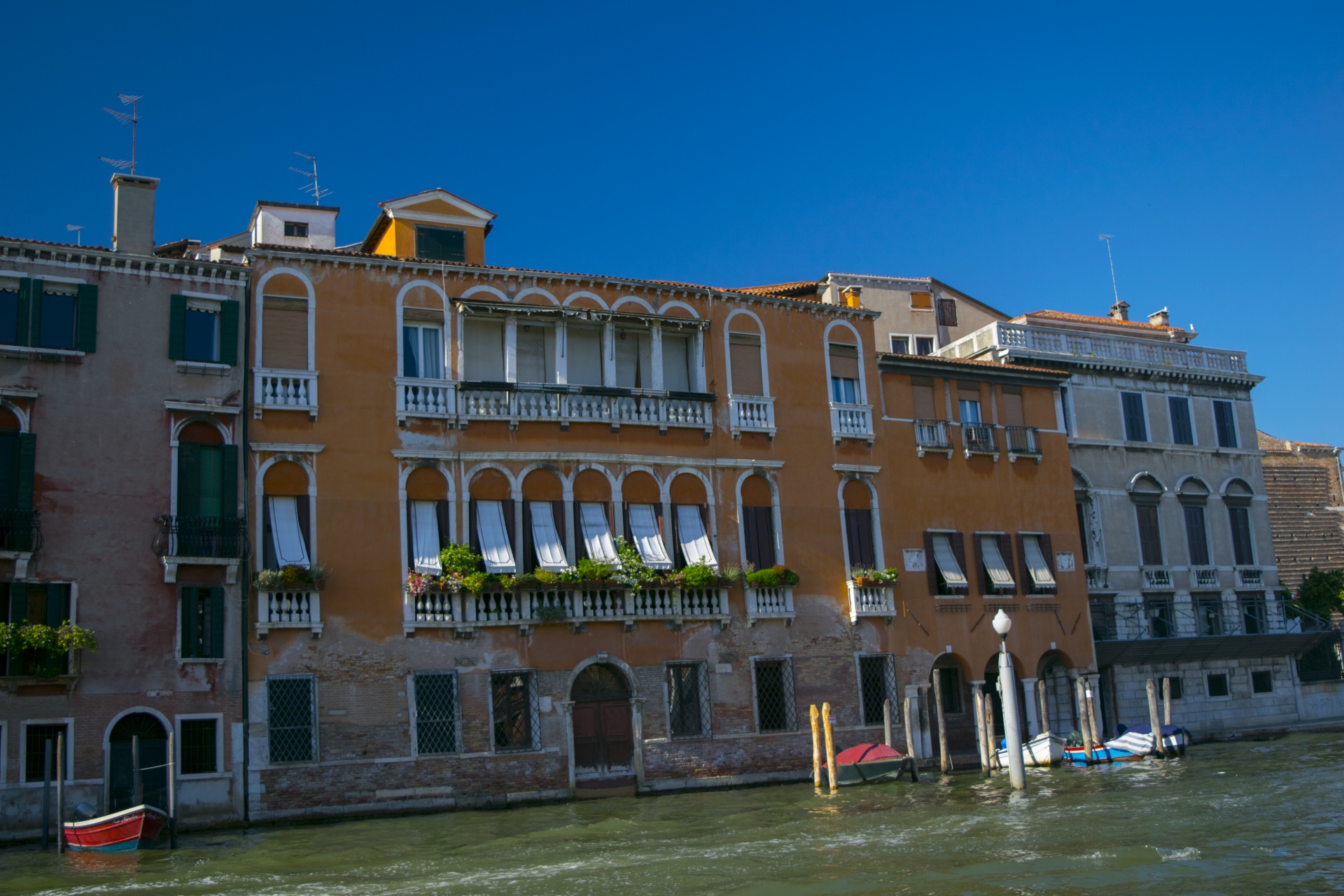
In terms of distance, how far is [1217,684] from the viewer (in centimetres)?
3300

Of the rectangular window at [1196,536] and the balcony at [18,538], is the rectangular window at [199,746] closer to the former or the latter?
the balcony at [18,538]

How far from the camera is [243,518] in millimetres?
21219

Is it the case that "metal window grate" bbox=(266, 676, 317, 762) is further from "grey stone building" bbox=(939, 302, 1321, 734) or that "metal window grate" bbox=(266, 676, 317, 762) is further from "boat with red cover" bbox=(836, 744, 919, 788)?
"grey stone building" bbox=(939, 302, 1321, 734)

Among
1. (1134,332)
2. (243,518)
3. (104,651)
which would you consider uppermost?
(1134,332)

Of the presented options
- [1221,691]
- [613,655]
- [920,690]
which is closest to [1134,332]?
[1221,691]

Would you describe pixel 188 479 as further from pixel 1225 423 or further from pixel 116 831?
pixel 1225 423

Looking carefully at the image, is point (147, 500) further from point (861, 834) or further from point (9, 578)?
point (861, 834)

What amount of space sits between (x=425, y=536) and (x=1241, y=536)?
73.0ft

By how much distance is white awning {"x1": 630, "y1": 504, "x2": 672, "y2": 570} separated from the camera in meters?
24.1

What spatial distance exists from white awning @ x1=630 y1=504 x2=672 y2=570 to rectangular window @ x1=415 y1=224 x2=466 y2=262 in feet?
19.4

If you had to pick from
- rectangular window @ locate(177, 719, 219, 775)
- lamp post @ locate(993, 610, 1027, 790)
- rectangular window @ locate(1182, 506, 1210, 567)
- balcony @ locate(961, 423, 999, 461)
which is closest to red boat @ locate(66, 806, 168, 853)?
rectangular window @ locate(177, 719, 219, 775)

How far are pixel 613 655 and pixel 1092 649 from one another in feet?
38.5

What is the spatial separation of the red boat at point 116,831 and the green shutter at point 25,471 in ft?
16.6

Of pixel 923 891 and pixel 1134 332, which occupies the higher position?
pixel 1134 332
